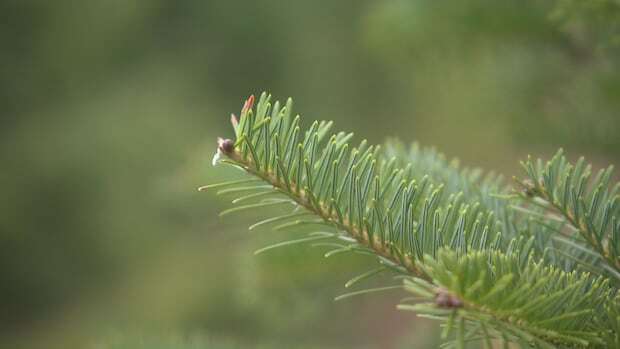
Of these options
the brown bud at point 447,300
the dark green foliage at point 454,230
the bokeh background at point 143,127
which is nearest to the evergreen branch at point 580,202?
the dark green foliage at point 454,230

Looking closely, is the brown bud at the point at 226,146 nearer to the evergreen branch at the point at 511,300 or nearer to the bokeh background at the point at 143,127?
the evergreen branch at the point at 511,300

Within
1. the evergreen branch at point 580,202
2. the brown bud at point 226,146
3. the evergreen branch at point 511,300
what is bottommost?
the evergreen branch at point 511,300

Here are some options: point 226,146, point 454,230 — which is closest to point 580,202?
point 454,230

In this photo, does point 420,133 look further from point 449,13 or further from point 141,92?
point 449,13

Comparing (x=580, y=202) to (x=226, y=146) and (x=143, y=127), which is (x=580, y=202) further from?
(x=143, y=127)

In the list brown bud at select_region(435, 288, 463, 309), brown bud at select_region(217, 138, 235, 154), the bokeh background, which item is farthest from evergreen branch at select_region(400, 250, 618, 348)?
the bokeh background

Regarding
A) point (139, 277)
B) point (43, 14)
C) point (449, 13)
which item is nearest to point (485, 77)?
point (449, 13)

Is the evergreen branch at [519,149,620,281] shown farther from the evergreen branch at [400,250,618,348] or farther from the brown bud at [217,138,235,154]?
the brown bud at [217,138,235,154]
